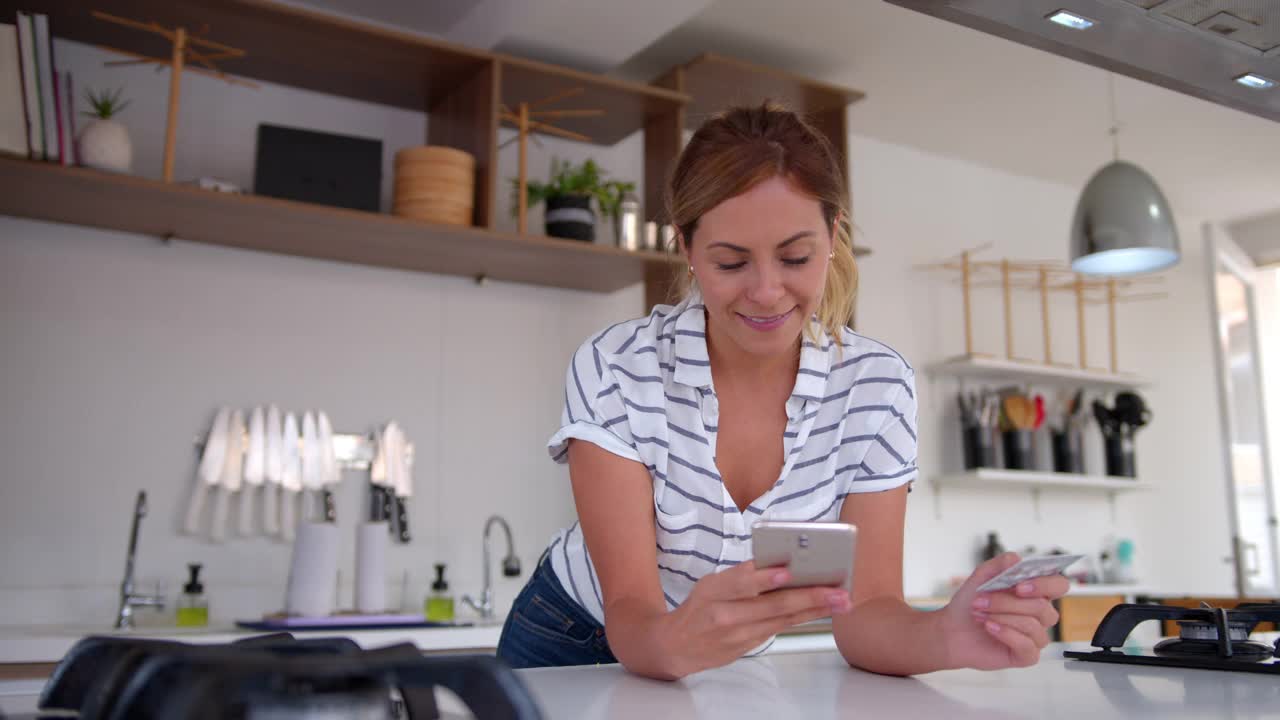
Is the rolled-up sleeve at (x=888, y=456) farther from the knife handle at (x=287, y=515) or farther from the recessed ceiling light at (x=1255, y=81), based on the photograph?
the knife handle at (x=287, y=515)

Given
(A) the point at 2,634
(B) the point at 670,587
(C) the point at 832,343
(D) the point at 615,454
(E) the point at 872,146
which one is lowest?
(A) the point at 2,634

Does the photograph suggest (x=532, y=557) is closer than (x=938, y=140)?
Yes

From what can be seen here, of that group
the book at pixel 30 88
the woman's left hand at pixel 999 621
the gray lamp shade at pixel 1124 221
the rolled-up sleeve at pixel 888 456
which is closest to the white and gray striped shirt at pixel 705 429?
the rolled-up sleeve at pixel 888 456

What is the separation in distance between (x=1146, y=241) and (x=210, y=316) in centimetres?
285

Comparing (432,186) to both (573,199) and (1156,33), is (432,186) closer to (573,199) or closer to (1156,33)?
(573,199)

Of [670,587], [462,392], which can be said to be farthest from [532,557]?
[670,587]

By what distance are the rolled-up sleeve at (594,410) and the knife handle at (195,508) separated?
77.6 inches

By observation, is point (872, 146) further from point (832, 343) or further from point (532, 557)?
point (832, 343)

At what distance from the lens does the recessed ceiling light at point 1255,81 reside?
4.60ft

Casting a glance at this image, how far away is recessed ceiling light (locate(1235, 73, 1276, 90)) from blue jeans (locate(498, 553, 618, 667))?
1084 mm

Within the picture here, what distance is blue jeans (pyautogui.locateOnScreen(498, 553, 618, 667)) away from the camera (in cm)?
136

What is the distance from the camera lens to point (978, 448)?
4.24 m

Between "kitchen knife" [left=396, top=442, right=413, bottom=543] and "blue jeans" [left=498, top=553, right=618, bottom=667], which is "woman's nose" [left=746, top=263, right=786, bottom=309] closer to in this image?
"blue jeans" [left=498, top=553, right=618, bottom=667]

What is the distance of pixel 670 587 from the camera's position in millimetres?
1285
